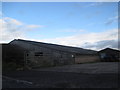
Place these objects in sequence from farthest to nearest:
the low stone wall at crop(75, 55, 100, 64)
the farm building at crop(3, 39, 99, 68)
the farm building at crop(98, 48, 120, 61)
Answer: the farm building at crop(98, 48, 120, 61), the low stone wall at crop(75, 55, 100, 64), the farm building at crop(3, 39, 99, 68)

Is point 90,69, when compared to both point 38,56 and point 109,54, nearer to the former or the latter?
point 38,56

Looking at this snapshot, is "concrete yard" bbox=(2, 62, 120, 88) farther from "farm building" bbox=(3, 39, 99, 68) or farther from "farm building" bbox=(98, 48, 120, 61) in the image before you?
"farm building" bbox=(98, 48, 120, 61)

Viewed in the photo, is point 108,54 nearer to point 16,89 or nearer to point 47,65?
point 47,65

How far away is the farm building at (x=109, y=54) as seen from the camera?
40.2 metres

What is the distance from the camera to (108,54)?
42.8 meters

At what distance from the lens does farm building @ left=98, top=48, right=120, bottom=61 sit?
40188 mm

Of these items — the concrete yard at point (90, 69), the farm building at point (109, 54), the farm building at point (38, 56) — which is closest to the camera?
the concrete yard at point (90, 69)

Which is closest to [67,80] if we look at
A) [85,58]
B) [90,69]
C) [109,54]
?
[90,69]

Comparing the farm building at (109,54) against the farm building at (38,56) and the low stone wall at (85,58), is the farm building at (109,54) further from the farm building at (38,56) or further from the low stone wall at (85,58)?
the farm building at (38,56)

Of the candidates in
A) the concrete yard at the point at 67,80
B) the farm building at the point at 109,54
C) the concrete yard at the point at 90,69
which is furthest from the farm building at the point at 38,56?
the concrete yard at the point at 67,80

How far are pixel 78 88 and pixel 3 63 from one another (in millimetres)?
19096

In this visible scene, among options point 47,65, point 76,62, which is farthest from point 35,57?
point 76,62

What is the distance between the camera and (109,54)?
4256cm

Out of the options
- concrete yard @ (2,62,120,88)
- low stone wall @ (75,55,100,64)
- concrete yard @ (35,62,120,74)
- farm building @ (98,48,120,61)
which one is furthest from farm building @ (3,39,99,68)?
concrete yard @ (2,62,120,88)
